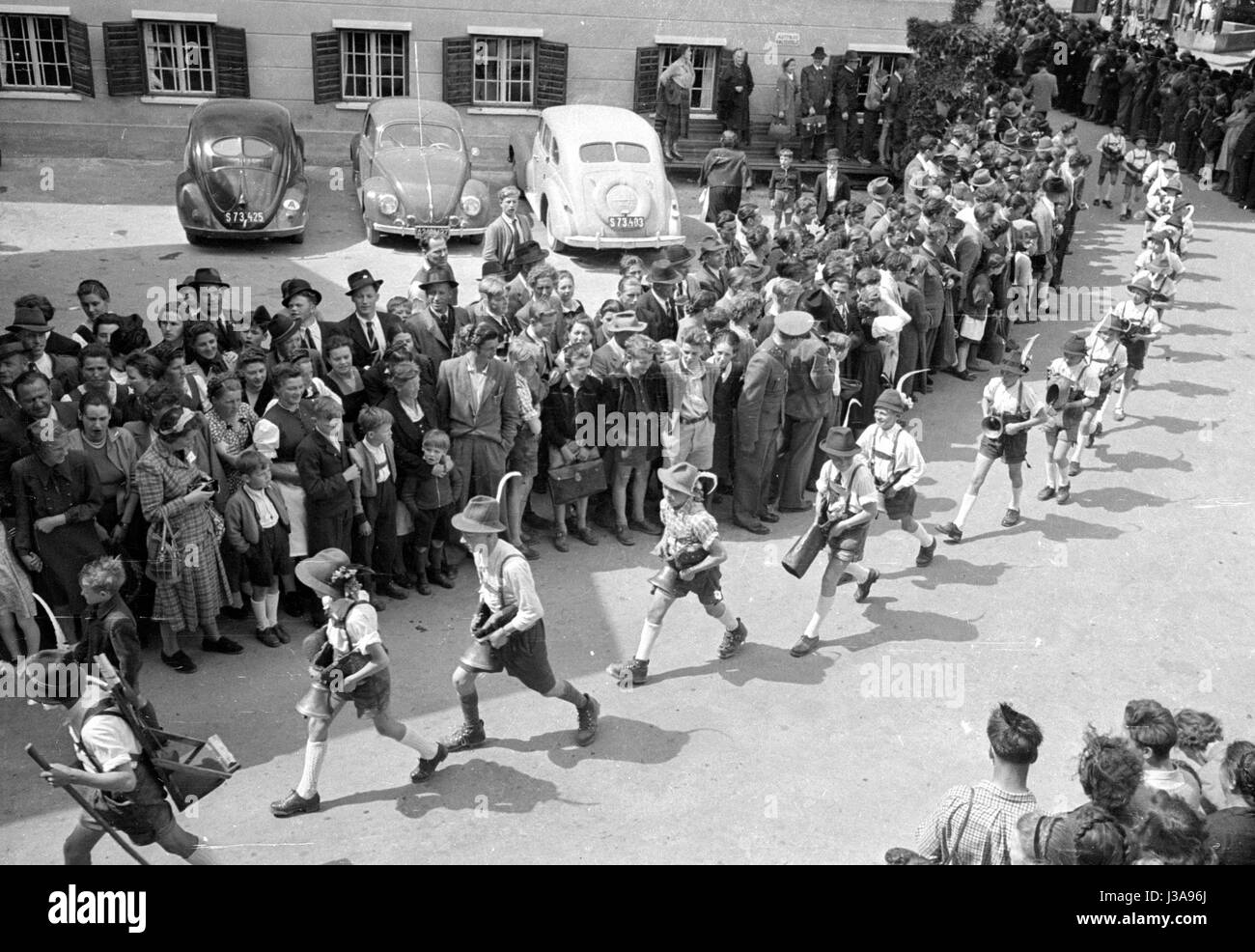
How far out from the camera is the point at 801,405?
1038 centimetres

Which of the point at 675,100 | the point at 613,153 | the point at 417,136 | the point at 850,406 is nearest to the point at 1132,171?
the point at 675,100

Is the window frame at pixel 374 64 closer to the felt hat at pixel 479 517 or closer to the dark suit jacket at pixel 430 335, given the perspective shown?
the dark suit jacket at pixel 430 335

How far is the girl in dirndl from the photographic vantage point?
6.45 m

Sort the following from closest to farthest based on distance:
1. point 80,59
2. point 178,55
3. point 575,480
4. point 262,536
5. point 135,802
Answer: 1. point 135,802
2. point 262,536
3. point 575,480
4. point 80,59
5. point 178,55

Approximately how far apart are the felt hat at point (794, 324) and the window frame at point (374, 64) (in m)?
12.4

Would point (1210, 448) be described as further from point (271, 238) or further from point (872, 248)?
point (271, 238)

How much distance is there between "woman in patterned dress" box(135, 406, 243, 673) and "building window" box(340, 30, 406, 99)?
1405cm

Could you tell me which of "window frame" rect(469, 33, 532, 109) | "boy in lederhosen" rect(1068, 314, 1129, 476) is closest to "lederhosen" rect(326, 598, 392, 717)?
"boy in lederhosen" rect(1068, 314, 1129, 476)

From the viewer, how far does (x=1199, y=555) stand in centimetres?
1045

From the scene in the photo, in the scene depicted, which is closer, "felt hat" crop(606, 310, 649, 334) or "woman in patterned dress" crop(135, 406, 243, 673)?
"woman in patterned dress" crop(135, 406, 243, 673)

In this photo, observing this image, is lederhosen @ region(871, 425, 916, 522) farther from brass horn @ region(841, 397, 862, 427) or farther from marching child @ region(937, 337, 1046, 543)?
brass horn @ region(841, 397, 862, 427)

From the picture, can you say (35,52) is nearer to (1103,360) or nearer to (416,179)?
(416,179)

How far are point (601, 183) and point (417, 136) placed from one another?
281cm

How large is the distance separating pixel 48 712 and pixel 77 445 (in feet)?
5.25
